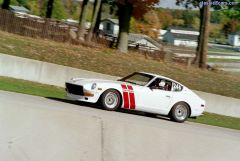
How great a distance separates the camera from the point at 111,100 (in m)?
15.6

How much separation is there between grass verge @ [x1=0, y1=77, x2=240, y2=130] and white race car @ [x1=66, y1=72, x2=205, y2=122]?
3.15 metres

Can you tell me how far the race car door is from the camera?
16.2m

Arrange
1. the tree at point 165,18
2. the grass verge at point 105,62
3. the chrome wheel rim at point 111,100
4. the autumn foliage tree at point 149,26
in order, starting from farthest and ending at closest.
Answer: the tree at point 165,18
the autumn foliage tree at point 149,26
the grass verge at point 105,62
the chrome wheel rim at point 111,100

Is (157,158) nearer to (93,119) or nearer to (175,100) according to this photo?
(93,119)

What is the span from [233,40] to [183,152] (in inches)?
6801

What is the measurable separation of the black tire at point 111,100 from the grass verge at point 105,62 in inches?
451

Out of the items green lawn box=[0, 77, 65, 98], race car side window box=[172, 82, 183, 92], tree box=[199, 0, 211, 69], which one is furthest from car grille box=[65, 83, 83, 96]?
tree box=[199, 0, 211, 69]

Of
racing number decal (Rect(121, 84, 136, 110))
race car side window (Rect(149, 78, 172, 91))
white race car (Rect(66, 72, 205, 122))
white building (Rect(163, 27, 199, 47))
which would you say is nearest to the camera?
white race car (Rect(66, 72, 205, 122))

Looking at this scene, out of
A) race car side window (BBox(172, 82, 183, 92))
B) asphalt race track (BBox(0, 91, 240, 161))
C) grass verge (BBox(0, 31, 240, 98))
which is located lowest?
asphalt race track (BBox(0, 91, 240, 161))

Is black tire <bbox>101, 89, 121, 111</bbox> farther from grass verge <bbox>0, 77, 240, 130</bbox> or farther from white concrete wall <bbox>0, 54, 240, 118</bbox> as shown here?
white concrete wall <bbox>0, 54, 240, 118</bbox>

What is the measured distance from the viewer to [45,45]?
99.4 ft

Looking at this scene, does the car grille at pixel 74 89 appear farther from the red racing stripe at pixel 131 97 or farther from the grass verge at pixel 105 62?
the grass verge at pixel 105 62

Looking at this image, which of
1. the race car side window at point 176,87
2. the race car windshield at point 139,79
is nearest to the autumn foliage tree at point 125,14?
the race car windshield at point 139,79

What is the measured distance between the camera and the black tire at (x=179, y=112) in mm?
17000
